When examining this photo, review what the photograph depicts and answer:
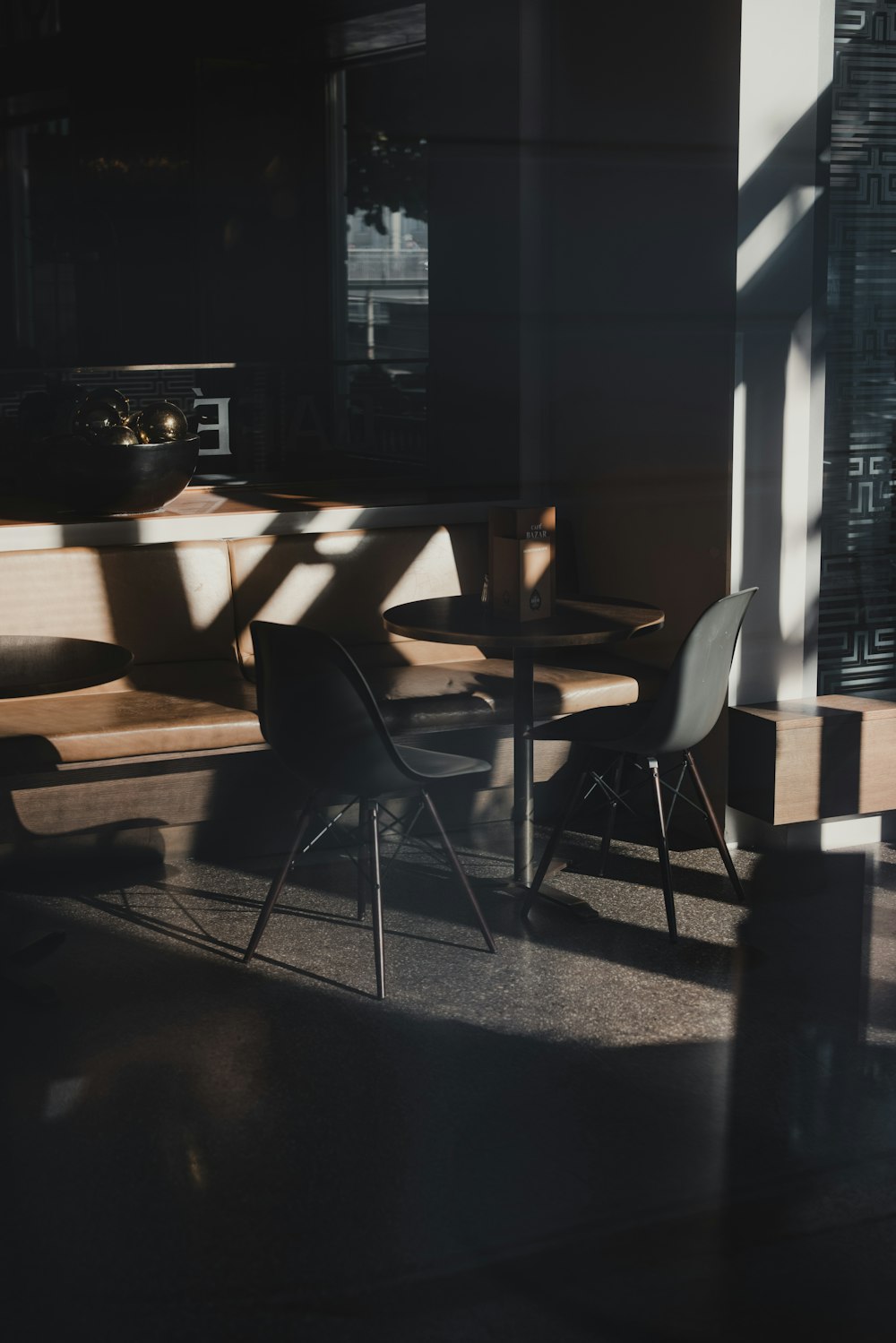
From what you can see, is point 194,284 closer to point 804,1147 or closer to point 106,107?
point 106,107

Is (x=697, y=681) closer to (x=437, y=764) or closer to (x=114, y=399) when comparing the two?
(x=437, y=764)

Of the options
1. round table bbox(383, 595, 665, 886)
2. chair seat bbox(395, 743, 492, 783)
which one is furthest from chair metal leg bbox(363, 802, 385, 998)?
round table bbox(383, 595, 665, 886)

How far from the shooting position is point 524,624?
3549 millimetres

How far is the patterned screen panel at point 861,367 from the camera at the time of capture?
3.88 metres

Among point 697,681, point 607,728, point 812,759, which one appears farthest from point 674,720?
point 812,759

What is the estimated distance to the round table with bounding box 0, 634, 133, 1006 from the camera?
119 inches

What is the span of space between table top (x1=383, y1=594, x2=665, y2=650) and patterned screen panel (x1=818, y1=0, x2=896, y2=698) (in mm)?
737

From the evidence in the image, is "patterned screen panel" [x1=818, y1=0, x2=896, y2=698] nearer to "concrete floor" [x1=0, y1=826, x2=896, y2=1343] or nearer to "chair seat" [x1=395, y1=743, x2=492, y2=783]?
"concrete floor" [x1=0, y1=826, x2=896, y2=1343]

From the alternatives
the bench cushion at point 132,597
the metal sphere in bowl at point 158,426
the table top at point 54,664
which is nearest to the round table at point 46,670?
the table top at point 54,664

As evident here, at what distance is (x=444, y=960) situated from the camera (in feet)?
10.9

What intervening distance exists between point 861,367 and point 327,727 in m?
1.95

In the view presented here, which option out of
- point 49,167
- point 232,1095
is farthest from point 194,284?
point 232,1095

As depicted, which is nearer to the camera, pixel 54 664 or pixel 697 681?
pixel 54 664

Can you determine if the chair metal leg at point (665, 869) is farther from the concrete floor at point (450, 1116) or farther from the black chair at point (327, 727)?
the black chair at point (327, 727)
